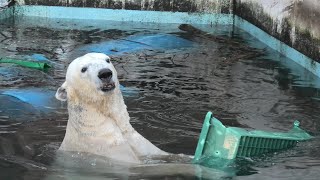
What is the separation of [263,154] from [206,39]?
314 inches

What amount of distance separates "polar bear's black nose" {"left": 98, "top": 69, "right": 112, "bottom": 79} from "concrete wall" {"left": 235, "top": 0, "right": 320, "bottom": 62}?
19.3 ft

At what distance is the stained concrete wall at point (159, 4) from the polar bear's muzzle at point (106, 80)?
36.1ft

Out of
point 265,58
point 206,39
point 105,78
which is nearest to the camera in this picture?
point 105,78

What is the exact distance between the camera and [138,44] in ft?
40.0

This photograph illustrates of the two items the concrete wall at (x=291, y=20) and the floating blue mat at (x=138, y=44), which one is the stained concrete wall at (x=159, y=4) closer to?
the concrete wall at (x=291, y=20)

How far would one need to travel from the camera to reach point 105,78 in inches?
207

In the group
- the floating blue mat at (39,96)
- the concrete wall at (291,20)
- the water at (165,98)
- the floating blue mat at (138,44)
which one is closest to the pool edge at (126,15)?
the concrete wall at (291,20)

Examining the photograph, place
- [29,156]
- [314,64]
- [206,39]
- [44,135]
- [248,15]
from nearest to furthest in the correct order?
[29,156] < [44,135] < [314,64] < [206,39] < [248,15]

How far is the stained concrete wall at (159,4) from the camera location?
15938 millimetres

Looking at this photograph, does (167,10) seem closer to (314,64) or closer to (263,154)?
(314,64)

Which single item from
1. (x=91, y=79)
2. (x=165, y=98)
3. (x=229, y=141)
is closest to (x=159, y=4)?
(x=165, y=98)

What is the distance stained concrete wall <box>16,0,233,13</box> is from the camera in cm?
1594

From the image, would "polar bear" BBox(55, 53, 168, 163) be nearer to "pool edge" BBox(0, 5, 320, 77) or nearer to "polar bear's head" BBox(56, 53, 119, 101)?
"polar bear's head" BBox(56, 53, 119, 101)

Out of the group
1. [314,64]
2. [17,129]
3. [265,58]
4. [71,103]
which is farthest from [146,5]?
[71,103]
